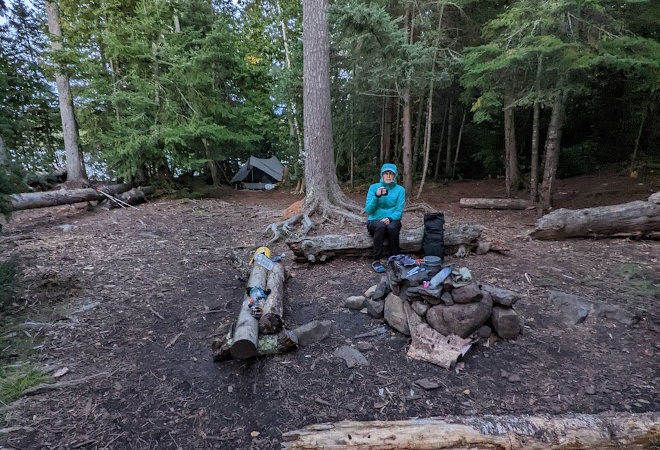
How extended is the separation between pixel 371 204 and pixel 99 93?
975 centimetres

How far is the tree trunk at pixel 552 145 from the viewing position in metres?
6.82

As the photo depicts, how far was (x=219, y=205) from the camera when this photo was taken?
11.1 metres

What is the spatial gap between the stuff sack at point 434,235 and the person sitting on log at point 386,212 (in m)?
0.45

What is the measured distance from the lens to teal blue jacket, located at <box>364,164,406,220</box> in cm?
531

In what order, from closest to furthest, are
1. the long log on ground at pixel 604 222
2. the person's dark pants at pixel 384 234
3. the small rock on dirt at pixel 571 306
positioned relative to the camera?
the small rock on dirt at pixel 571 306 → the person's dark pants at pixel 384 234 → the long log on ground at pixel 604 222

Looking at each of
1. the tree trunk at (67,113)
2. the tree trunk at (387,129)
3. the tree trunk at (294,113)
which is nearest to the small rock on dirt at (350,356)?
the tree trunk at (294,113)

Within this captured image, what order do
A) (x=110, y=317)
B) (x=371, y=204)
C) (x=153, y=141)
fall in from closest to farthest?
(x=110, y=317)
(x=371, y=204)
(x=153, y=141)

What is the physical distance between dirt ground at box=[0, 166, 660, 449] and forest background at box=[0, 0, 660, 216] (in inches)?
93.2

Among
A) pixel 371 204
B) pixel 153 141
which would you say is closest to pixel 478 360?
pixel 371 204

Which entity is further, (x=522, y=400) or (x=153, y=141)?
(x=153, y=141)

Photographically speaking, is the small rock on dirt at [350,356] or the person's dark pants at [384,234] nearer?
the small rock on dirt at [350,356]

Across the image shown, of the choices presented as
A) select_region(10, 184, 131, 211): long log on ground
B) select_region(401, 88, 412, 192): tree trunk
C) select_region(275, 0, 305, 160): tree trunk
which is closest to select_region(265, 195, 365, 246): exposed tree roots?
select_region(401, 88, 412, 192): tree trunk

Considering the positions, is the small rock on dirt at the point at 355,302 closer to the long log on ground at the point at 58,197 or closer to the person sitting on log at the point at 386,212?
the person sitting on log at the point at 386,212

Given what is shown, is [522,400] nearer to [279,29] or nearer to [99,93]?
[99,93]
